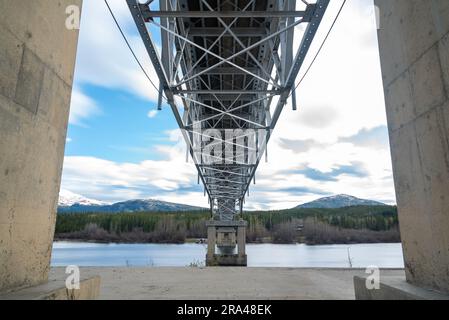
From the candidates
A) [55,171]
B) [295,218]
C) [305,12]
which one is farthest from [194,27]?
[295,218]

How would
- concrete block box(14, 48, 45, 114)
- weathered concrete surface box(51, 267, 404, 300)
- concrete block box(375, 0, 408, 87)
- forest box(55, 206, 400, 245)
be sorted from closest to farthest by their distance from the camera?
concrete block box(14, 48, 45, 114), concrete block box(375, 0, 408, 87), weathered concrete surface box(51, 267, 404, 300), forest box(55, 206, 400, 245)

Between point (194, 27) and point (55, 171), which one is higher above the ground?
point (194, 27)

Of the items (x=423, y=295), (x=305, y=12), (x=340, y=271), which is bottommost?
(x=340, y=271)

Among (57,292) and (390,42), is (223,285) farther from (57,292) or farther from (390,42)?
(390,42)

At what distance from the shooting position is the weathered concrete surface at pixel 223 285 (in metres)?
5.92

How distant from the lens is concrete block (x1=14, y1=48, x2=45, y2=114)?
9.35 feet

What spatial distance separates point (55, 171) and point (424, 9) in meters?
4.15

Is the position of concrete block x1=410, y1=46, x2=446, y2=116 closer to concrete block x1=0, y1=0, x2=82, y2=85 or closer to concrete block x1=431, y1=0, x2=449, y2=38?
concrete block x1=431, y1=0, x2=449, y2=38

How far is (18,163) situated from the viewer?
2.80m

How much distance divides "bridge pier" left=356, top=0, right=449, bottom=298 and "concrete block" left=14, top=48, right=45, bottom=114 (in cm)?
378

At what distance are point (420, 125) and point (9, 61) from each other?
387 cm

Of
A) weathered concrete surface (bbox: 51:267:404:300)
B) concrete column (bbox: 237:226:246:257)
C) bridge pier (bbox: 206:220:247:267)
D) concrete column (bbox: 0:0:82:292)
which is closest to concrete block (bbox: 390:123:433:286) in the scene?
weathered concrete surface (bbox: 51:267:404:300)

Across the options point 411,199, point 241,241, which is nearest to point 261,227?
point 241,241
